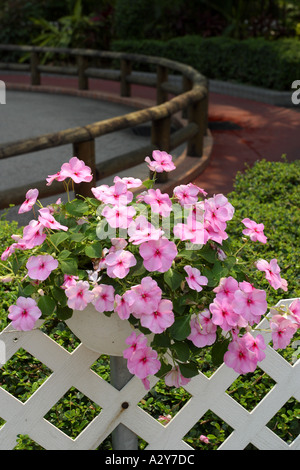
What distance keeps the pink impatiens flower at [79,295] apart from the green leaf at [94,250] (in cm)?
9

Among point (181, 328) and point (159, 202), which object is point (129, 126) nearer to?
point (159, 202)

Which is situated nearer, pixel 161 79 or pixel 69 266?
pixel 69 266

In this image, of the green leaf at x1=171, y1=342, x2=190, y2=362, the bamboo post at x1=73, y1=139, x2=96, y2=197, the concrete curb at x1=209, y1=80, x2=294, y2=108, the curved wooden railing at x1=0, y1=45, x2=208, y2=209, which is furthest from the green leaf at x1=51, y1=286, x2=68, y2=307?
the concrete curb at x1=209, y1=80, x2=294, y2=108

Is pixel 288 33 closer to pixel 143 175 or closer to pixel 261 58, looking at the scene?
pixel 261 58

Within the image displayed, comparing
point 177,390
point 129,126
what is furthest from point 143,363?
point 129,126

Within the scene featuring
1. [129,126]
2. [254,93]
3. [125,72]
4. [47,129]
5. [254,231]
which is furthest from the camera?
[254,93]

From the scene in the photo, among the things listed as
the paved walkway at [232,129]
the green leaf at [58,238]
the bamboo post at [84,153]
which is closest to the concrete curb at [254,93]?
Result: the paved walkway at [232,129]

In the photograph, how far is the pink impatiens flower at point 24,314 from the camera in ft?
6.54

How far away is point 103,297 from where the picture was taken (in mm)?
1991

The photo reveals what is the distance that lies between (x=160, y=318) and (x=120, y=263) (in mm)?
193

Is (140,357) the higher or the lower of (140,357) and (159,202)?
the lower

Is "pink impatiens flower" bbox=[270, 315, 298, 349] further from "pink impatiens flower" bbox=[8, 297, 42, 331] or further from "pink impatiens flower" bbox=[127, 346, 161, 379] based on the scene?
"pink impatiens flower" bbox=[8, 297, 42, 331]

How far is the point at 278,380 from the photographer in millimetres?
2523
